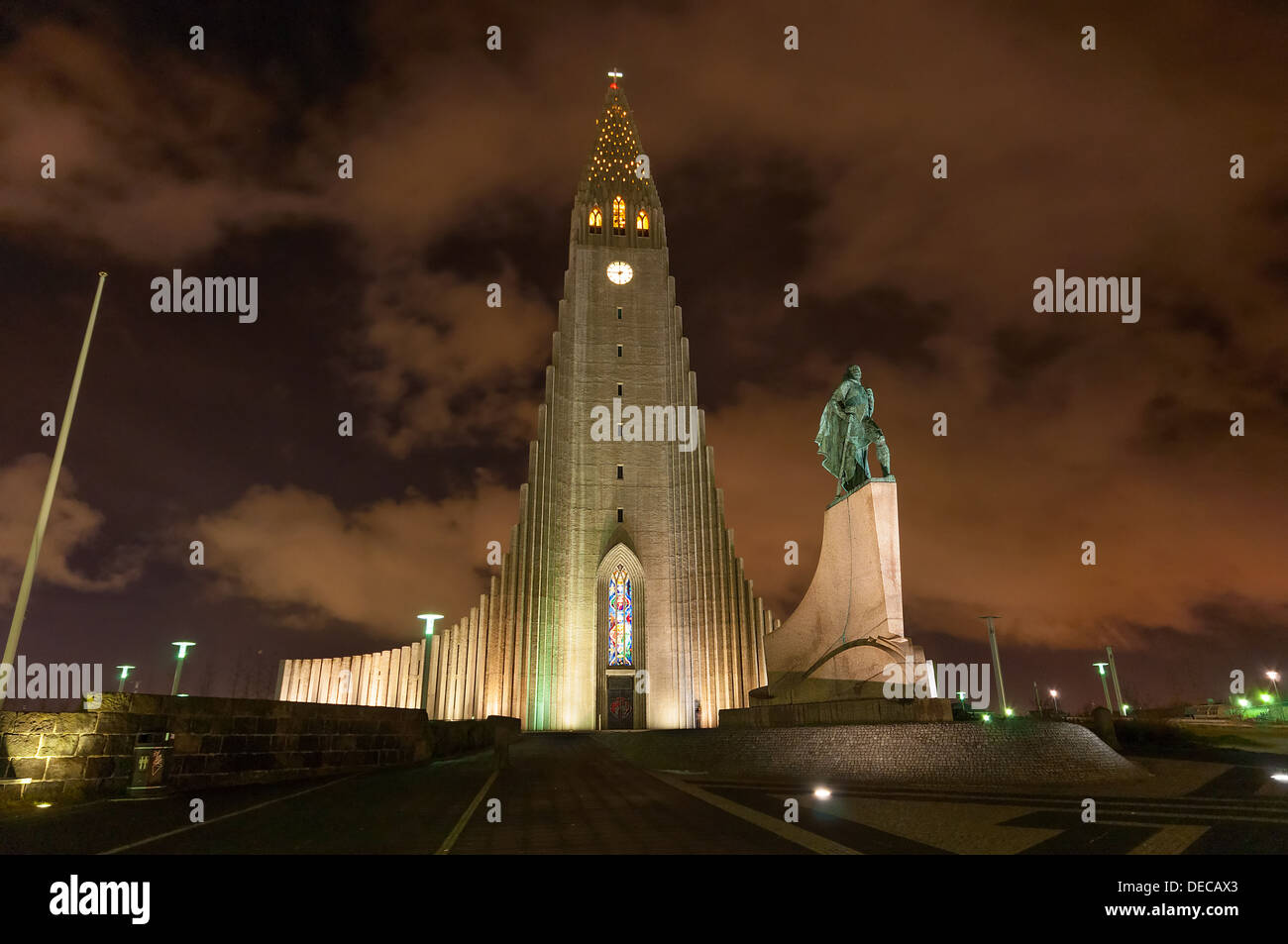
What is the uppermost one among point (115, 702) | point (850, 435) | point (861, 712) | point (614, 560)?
point (850, 435)

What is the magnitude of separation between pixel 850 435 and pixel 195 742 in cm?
1719

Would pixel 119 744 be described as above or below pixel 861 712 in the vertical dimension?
above

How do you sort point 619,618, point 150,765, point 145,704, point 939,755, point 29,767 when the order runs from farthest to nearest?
point 619,618, point 939,755, point 145,704, point 150,765, point 29,767

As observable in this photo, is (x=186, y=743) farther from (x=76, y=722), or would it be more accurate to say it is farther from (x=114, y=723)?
(x=76, y=722)

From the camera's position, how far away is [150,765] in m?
8.16

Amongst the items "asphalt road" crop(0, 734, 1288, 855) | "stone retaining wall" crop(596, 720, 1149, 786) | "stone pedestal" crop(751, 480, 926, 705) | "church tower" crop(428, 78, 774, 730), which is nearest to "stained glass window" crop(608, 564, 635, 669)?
"church tower" crop(428, 78, 774, 730)

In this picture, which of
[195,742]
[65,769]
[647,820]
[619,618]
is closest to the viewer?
[647,820]

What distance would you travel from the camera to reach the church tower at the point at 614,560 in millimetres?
31953

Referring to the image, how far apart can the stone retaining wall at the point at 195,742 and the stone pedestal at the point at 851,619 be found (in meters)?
10.9

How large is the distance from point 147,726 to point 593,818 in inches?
235

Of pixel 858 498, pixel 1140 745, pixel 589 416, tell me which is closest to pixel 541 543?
pixel 589 416

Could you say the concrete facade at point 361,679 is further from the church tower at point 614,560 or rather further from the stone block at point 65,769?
the stone block at point 65,769

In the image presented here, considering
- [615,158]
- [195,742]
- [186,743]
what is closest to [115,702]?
[186,743]

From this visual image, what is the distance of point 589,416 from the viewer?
35.7 metres
